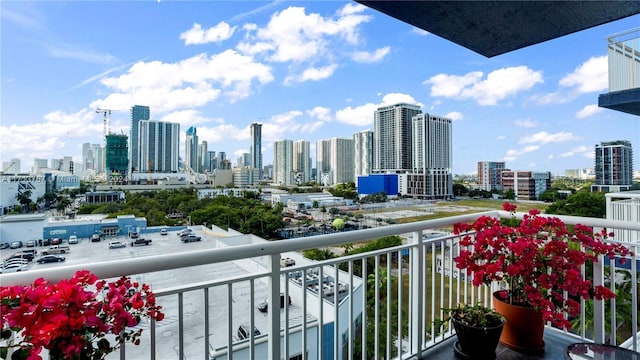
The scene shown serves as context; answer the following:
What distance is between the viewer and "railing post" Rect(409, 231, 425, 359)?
2.14m

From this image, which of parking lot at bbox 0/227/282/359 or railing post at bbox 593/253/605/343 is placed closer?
parking lot at bbox 0/227/282/359

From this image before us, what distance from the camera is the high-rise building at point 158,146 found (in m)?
5.55

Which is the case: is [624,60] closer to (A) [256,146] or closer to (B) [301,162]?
(B) [301,162]

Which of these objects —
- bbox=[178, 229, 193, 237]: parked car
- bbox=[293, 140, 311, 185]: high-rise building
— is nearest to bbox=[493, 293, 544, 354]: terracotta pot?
bbox=[178, 229, 193, 237]: parked car

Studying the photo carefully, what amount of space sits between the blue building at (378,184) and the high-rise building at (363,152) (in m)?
0.45

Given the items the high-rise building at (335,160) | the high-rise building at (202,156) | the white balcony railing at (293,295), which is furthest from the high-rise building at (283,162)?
the white balcony railing at (293,295)

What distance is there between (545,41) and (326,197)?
4.47 metres

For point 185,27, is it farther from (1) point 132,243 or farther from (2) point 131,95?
(1) point 132,243

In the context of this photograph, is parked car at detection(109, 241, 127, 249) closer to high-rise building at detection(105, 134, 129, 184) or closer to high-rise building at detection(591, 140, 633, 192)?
high-rise building at detection(105, 134, 129, 184)

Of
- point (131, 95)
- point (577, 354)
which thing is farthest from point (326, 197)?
point (577, 354)

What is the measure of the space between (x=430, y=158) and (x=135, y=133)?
5902 mm

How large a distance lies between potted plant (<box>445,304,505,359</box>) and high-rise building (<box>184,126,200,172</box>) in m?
5.33

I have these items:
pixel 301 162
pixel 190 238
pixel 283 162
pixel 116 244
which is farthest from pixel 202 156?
pixel 116 244

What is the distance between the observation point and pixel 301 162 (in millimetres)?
8273
